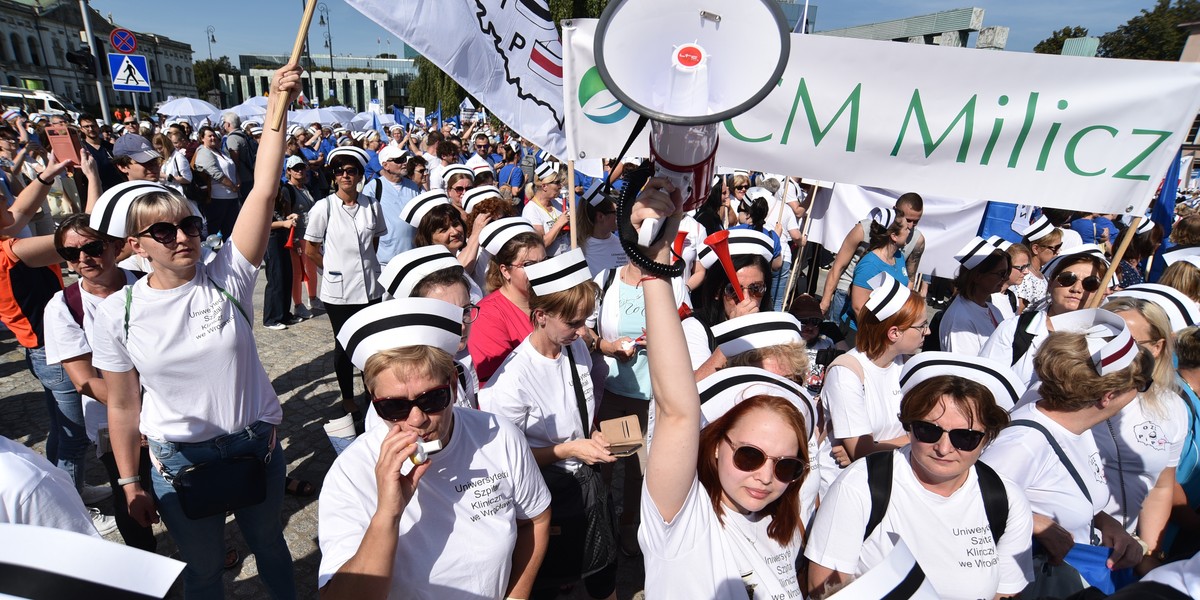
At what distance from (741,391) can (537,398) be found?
994 mm

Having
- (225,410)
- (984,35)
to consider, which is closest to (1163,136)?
(225,410)

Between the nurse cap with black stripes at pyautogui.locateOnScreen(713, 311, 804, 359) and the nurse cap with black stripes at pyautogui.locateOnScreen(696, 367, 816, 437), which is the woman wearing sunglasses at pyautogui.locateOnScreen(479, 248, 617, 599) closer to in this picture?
the nurse cap with black stripes at pyautogui.locateOnScreen(696, 367, 816, 437)

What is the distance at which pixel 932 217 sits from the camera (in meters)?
7.79

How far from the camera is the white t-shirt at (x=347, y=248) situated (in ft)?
16.6

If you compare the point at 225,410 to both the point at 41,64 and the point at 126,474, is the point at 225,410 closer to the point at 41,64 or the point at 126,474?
the point at 126,474

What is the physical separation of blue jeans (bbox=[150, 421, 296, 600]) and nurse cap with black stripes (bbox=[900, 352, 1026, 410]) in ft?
8.88

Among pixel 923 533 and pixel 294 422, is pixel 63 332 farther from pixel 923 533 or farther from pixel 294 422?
pixel 923 533

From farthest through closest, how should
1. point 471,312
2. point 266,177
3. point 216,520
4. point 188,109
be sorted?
point 188,109 → point 471,312 → point 216,520 → point 266,177

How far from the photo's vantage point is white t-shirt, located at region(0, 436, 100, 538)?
4.37 ft

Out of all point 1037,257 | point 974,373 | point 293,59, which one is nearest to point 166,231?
point 293,59

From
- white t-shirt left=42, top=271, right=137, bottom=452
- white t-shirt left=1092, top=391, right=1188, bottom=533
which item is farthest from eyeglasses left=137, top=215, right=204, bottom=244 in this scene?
white t-shirt left=1092, top=391, right=1188, bottom=533

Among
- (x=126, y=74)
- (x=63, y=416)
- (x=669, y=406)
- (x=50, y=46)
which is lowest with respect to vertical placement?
(x=63, y=416)

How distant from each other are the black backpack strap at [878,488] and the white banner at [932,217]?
19.7 feet

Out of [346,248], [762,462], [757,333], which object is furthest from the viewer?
[346,248]
